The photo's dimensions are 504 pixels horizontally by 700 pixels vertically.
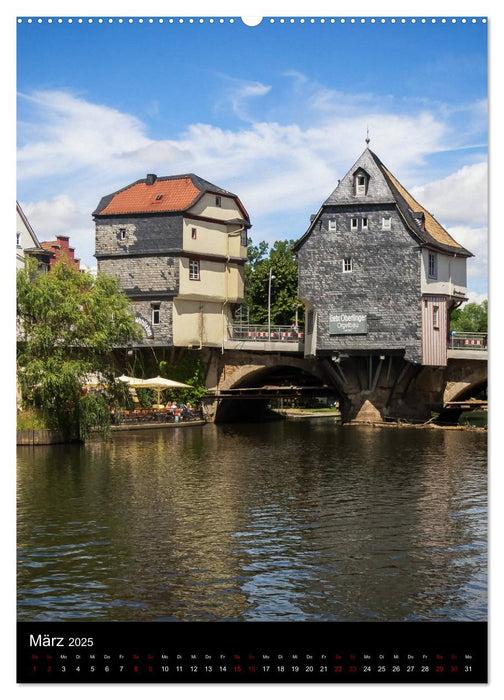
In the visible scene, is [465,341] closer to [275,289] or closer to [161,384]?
[161,384]

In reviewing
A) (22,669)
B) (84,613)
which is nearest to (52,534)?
(84,613)

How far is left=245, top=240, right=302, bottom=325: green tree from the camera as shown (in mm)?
74438

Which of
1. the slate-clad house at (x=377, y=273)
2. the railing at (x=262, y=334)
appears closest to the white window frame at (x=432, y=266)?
the slate-clad house at (x=377, y=273)

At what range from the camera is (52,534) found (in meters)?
20.4

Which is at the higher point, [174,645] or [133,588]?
[174,645]

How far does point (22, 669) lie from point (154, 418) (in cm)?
4498

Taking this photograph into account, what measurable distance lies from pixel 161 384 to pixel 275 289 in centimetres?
2443

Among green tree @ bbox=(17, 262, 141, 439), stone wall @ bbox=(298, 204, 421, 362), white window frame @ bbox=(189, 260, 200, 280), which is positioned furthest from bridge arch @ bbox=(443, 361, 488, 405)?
green tree @ bbox=(17, 262, 141, 439)

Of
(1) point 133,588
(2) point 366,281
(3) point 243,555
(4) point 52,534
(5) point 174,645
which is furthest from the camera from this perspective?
(2) point 366,281

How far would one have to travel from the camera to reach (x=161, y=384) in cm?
5322

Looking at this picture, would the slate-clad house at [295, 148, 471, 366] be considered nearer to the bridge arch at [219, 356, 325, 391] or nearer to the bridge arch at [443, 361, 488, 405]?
the bridge arch at [443, 361, 488, 405]

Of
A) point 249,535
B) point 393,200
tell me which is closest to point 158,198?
point 393,200

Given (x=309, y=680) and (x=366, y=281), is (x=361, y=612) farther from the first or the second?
(x=366, y=281)

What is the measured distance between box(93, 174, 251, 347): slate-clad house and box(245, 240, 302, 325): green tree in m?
16.2
